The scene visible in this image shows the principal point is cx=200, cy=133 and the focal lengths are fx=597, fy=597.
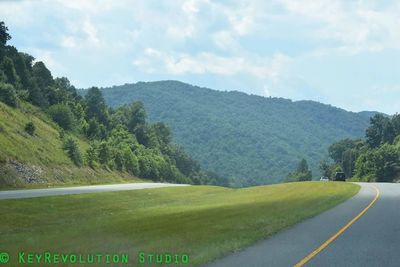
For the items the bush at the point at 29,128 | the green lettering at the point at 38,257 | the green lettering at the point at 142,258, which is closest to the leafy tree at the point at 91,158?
the bush at the point at 29,128

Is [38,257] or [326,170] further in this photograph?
[326,170]

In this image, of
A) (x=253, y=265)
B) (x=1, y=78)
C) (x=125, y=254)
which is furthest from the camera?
(x=1, y=78)

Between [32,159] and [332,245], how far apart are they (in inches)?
2022

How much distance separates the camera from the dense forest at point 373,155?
5027 inches

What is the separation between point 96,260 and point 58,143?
69.6 metres

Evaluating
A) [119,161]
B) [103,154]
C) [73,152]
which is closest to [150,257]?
[73,152]

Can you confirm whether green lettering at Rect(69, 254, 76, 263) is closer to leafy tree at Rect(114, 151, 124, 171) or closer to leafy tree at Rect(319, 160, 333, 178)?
leafy tree at Rect(114, 151, 124, 171)

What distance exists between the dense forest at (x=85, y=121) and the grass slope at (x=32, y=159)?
5.23 feet

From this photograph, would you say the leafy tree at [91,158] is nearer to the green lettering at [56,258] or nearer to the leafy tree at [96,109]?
the leafy tree at [96,109]

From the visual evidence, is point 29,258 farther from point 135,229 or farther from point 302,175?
point 302,175

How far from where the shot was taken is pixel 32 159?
6328 centimetres

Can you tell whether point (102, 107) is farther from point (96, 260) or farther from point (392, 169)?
point (96, 260)

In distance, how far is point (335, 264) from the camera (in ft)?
44.6

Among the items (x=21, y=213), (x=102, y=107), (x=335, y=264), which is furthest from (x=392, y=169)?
(x=335, y=264)
